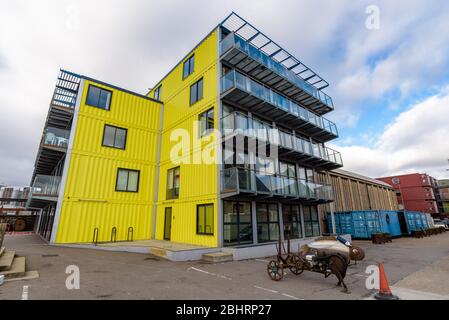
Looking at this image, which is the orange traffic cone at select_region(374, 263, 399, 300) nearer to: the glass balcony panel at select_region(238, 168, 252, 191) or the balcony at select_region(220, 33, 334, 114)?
the glass balcony panel at select_region(238, 168, 252, 191)

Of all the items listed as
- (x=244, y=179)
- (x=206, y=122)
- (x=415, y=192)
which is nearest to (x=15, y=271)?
(x=244, y=179)

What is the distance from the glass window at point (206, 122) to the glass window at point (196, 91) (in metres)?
1.54

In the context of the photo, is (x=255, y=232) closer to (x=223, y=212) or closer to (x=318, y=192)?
(x=223, y=212)

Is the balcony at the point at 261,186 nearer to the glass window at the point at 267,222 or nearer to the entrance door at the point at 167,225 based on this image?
the glass window at the point at 267,222

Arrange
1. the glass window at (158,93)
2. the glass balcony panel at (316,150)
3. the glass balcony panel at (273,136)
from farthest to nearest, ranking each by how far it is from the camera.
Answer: the glass window at (158,93) → the glass balcony panel at (316,150) → the glass balcony panel at (273,136)

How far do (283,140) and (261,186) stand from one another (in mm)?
4380

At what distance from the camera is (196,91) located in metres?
16.0

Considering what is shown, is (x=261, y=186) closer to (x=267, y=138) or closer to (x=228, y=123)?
(x=267, y=138)

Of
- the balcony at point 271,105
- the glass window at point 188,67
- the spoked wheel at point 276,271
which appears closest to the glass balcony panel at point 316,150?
the balcony at point 271,105

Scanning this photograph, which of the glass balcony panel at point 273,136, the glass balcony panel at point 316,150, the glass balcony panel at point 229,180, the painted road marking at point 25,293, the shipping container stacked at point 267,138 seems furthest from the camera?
the glass balcony panel at point 316,150

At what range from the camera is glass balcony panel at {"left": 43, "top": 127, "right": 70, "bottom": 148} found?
1411 centimetres

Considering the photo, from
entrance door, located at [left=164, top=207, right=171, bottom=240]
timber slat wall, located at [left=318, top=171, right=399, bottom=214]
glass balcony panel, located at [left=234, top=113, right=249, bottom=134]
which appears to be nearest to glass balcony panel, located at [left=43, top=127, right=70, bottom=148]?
entrance door, located at [left=164, top=207, right=171, bottom=240]

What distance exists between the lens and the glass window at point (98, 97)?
15575 millimetres

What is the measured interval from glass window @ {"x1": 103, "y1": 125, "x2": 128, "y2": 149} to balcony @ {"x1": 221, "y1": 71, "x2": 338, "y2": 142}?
8.40 metres
